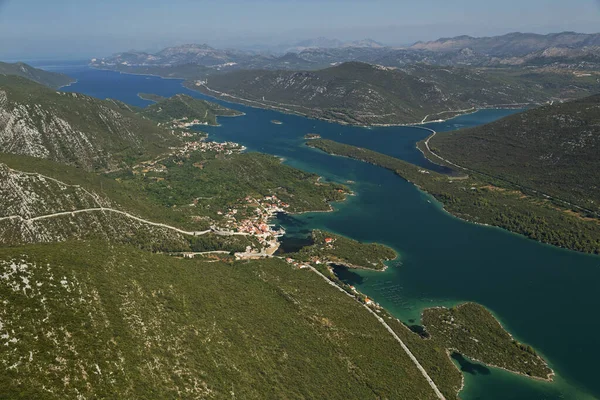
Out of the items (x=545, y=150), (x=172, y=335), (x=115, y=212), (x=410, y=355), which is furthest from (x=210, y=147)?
(x=410, y=355)

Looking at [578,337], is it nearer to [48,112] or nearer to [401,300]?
[401,300]

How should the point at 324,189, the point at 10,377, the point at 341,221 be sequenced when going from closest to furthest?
1. the point at 10,377
2. the point at 341,221
3. the point at 324,189

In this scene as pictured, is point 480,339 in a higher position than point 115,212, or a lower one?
lower

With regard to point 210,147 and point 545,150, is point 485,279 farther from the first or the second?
point 210,147

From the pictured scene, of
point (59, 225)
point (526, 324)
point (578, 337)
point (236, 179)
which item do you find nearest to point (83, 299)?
point (59, 225)

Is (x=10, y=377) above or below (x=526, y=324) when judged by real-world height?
above

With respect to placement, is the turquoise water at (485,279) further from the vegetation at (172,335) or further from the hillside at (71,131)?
the hillside at (71,131)

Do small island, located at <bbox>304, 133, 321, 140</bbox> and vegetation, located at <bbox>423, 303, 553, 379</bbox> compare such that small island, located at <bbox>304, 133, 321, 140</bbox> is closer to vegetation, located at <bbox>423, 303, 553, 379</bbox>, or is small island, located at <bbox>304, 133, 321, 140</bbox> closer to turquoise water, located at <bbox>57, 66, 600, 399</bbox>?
turquoise water, located at <bbox>57, 66, 600, 399</bbox>
